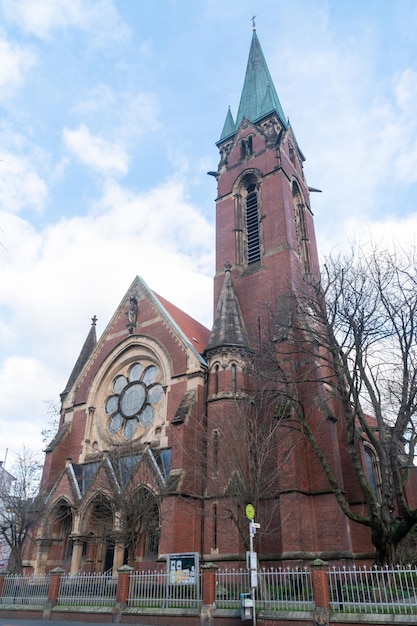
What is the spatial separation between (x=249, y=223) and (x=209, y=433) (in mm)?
15297

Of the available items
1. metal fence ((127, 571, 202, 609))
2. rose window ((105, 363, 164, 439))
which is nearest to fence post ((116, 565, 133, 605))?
metal fence ((127, 571, 202, 609))

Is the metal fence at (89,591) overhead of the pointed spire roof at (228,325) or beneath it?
beneath

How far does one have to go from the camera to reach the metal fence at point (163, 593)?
49.0ft

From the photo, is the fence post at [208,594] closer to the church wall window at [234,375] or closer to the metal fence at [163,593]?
the metal fence at [163,593]

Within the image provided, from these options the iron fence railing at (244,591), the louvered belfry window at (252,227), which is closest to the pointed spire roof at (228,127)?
the louvered belfry window at (252,227)

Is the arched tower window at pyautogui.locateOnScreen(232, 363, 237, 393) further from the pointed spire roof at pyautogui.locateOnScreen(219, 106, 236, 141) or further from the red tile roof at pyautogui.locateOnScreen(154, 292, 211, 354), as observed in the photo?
the pointed spire roof at pyautogui.locateOnScreen(219, 106, 236, 141)

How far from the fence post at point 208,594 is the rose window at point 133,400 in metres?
11.2

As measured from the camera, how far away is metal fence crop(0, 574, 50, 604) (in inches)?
735

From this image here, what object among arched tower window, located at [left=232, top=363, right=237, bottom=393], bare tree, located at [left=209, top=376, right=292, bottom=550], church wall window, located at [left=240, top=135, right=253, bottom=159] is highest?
church wall window, located at [left=240, top=135, right=253, bottom=159]

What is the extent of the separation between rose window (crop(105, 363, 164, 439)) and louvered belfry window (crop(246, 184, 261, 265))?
936 centimetres

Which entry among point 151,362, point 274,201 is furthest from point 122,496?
point 274,201

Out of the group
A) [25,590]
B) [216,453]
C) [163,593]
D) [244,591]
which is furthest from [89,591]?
[216,453]

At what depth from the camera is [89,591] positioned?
681 inches

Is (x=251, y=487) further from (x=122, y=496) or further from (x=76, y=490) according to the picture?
(x=76, y=490)
